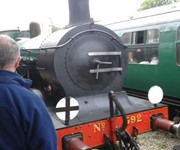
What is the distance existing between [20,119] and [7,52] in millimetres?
382

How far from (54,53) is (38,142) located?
2010 mm

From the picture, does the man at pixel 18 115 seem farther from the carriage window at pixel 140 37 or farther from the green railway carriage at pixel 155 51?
the carriage window at pixel 140 37

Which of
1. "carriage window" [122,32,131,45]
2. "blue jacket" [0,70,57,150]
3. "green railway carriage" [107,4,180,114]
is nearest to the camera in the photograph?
"blue jacket" [0,70,57,150]

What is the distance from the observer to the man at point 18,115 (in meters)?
1.40

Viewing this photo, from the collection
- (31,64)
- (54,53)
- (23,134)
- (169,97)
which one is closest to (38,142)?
(23,134)

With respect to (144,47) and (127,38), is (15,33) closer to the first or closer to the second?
(127,38)

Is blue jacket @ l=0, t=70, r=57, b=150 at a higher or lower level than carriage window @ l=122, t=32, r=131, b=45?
lower

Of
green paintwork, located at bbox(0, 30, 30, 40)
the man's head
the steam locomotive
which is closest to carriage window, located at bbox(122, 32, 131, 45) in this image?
green paintwork, located at bbox(0, 30, 30, 40)

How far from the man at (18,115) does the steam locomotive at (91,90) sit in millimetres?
1405

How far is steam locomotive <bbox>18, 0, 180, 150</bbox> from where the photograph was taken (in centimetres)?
305

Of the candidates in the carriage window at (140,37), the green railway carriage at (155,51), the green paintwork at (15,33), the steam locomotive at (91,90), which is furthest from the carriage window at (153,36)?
the green paintwork at (15,33)

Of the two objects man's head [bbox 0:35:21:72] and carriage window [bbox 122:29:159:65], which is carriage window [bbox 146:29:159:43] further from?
man's head [bbox 0:35:21:72]

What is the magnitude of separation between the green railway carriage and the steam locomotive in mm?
1739

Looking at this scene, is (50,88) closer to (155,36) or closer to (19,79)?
(19,79)
